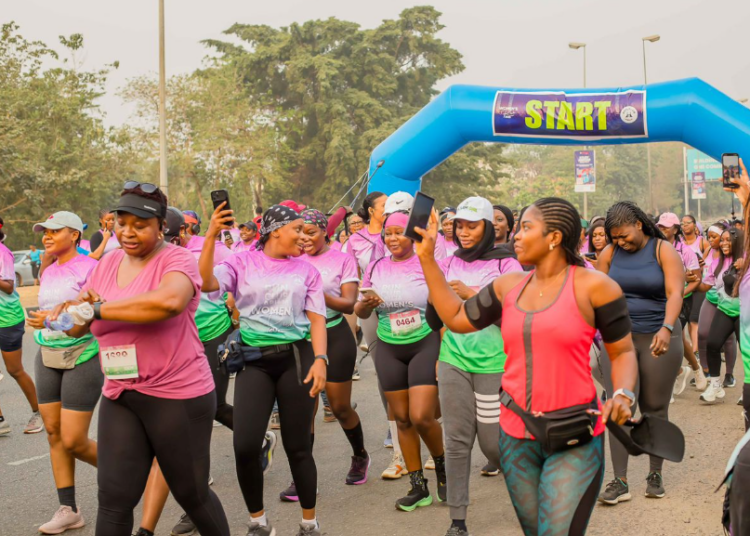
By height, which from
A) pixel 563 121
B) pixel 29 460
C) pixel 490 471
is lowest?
pixel 490 471

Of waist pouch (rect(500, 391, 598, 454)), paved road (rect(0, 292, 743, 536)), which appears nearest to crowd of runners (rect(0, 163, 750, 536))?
waist pouch (rect(500, 391, 598, 454))

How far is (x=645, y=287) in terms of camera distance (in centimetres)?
594

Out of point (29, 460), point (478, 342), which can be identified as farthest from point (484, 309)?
point (29, 460)

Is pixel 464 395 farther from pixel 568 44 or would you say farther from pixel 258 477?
pixel 568 44

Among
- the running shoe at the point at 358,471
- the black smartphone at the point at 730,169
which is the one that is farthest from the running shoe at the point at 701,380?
the black smartphone at the point at 730,169

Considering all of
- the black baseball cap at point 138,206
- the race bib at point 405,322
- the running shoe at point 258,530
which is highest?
the black baseball cap at point 138,206

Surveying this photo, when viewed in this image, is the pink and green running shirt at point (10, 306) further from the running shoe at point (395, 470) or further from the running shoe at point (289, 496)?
the running shoe at point (395, 470)

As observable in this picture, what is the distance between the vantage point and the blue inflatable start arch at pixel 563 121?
12070 millimetres

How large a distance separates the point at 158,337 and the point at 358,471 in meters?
3.01

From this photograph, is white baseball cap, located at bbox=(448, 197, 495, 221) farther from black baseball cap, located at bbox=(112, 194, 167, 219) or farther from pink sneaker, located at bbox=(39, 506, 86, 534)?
pink sneaker, located at bbox=(39, 506, 86, 534)

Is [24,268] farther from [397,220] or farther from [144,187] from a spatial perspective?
[144,187]

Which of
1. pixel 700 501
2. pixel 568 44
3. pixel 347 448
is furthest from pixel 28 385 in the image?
pixel 568 44

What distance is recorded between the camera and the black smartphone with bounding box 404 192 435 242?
3.59 meters

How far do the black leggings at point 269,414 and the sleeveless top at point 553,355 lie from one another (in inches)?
69.0
